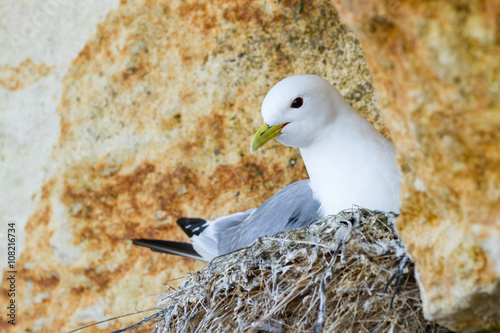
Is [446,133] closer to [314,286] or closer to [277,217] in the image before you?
[314,286]

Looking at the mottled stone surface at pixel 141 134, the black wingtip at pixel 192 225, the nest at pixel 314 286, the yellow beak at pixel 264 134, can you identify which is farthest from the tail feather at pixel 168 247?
the yellow beak at pixel 264 134

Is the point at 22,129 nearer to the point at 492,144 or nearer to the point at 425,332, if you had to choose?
the point at 425,332

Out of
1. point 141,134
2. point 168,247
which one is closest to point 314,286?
point 168,247

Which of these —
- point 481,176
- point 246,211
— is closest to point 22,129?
point 246,211

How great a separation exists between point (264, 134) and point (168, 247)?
2.14 ft

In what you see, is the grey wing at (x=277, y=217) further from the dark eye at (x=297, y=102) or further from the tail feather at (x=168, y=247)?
the dark eye at (x=297, y=102)

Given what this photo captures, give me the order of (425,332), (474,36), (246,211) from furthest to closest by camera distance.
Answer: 1. (246,211)
2. (425,332)
3. (474,36)

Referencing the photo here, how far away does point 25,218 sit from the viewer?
8.42ft

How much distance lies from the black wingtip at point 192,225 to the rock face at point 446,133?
47.2 inches

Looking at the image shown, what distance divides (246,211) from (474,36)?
1.50 m

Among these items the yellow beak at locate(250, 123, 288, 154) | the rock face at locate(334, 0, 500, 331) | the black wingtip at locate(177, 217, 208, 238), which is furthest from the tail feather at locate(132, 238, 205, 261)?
the rock face at locate(334, 0, 500, 331)

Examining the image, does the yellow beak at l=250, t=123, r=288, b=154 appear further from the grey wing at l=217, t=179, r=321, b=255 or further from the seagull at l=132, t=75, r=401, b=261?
→ the grey wing at l=217, t=179, r=321, b=255

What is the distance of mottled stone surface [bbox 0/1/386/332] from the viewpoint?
2320 millimetres

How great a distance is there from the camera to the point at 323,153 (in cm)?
173
